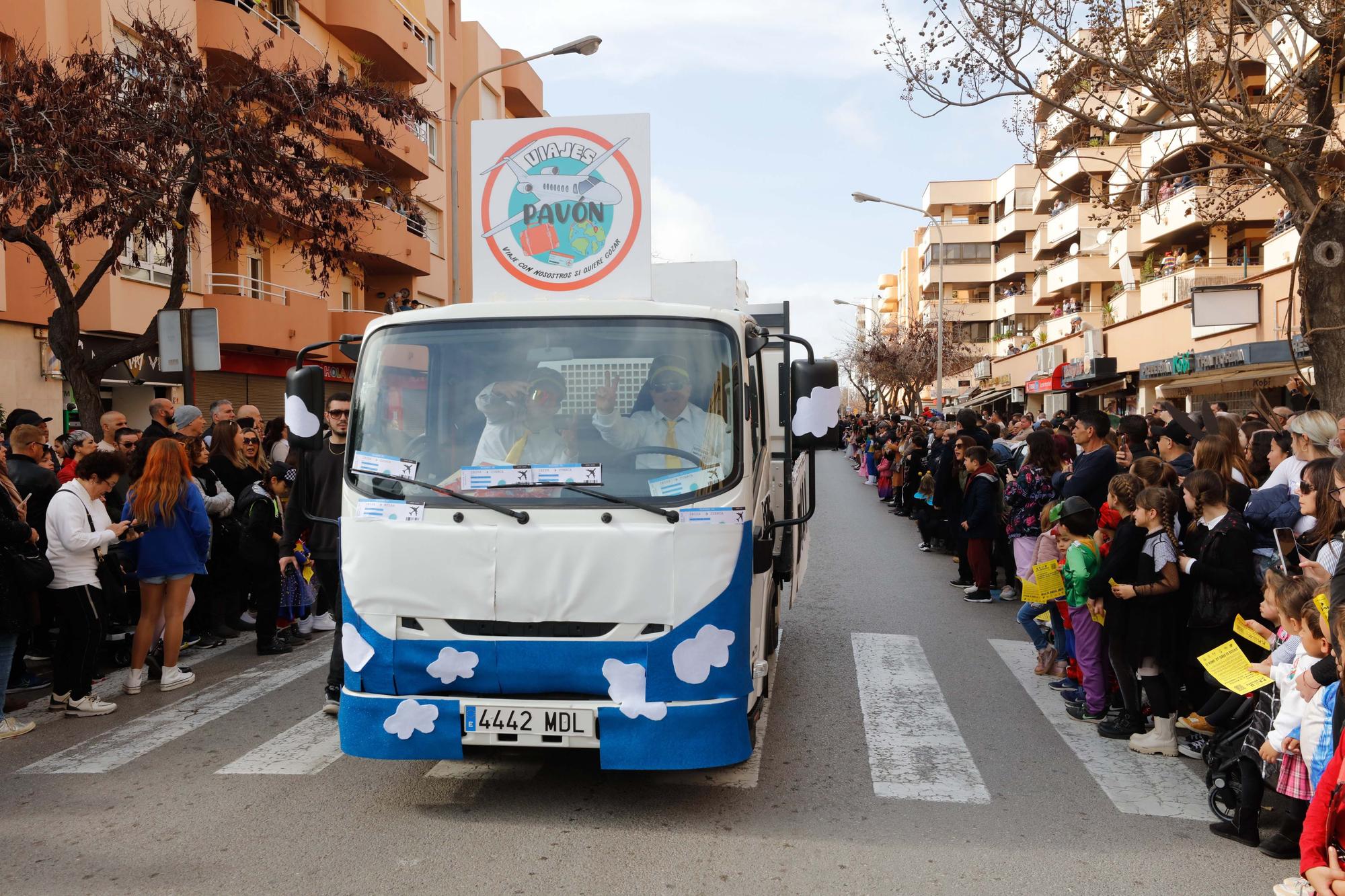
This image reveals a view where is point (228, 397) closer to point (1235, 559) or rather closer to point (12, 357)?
point (12, 357)

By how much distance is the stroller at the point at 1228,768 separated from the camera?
498 centimetres

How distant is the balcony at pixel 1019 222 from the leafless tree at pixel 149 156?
5339 cm

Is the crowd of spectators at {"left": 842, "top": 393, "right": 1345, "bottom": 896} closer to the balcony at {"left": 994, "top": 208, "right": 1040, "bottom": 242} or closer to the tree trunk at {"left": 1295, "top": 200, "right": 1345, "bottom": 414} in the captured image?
the tree trunk at {"left": 1295, "top": 200, "right": 1345, "bottom": 414}

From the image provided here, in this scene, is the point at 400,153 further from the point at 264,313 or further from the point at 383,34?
the point at 264,313

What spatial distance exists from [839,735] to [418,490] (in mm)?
2895

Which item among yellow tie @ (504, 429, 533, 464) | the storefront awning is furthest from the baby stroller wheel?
the storefront awning

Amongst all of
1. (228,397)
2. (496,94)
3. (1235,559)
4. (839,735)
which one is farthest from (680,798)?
(496,94)

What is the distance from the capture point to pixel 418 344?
539cm

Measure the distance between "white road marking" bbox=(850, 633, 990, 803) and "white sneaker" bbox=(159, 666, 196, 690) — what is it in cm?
462

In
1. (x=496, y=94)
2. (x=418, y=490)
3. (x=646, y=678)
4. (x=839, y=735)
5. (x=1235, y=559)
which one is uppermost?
(x=496, y=94)

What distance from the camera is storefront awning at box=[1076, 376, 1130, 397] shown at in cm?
3328

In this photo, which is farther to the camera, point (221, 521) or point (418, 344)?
point (221, 521)

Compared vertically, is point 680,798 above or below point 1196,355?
below

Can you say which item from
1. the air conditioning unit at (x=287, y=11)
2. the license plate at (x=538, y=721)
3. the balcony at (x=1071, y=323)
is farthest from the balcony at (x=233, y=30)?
the balcony at (x=1071, y=323)
